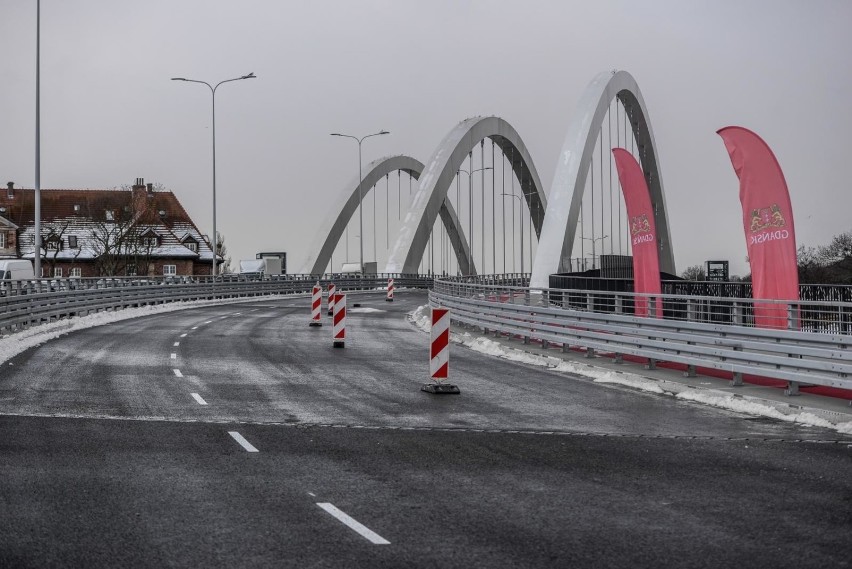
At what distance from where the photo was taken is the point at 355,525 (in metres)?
7.36

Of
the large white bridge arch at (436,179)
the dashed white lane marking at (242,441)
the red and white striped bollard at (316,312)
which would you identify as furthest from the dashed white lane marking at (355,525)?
the large white bridge arch at (436,179)

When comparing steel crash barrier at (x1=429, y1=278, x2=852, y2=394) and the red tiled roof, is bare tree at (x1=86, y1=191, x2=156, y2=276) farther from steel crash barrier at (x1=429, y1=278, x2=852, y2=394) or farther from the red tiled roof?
steel crash barrier at (x1=429, y1=278, x2=852, y2=394)

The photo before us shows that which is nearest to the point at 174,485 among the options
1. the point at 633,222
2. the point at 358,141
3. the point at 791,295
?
the point at 791,295

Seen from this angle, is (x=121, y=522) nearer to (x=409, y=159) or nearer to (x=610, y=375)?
(x=610, y=375)

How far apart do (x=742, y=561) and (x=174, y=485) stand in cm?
441

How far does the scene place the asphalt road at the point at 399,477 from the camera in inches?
264

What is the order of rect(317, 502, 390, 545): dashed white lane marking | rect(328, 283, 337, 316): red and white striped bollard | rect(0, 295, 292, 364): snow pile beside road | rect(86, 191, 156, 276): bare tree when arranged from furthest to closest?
1. rect(86, 191, 156, 276): bare tree
2. rect(328, 283, 337, 316): red and white striped bollard
3. rect(0, 295, 292, 364): snow pile beside road
4. rect(317, 502, 390, 545): dashed white lane marking

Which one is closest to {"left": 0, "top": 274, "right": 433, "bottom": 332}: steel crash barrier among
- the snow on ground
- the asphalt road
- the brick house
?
the snow on ground

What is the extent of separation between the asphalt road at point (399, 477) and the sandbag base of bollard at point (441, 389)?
0.75 feet

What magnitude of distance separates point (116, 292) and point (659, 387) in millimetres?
30471

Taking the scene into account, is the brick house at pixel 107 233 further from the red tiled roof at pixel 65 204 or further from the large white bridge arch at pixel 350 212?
the large white bridge arch at pixel 350 212

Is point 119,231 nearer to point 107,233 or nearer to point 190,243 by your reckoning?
point 107,233

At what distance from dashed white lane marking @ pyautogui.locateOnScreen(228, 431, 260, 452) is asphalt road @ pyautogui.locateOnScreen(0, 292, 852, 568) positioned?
3cm

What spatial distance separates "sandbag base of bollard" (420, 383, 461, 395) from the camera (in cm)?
1589
